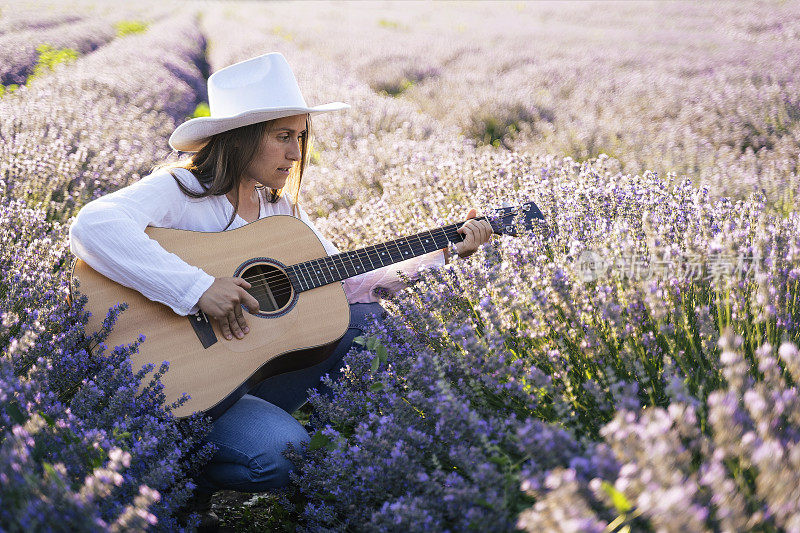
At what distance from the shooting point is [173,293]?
2156mm

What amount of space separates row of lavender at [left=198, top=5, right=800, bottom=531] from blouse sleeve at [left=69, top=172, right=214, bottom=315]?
61 cm

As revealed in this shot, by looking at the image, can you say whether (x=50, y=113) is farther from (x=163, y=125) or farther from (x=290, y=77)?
(x=290, y=77)

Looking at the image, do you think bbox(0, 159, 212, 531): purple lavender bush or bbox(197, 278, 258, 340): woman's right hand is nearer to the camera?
bbox(0, 159, 212, 531): purple lavender bush

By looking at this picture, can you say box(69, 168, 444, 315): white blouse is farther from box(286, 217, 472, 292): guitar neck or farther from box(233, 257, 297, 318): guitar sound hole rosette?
box(286, 217, 472, 292): guitar neck

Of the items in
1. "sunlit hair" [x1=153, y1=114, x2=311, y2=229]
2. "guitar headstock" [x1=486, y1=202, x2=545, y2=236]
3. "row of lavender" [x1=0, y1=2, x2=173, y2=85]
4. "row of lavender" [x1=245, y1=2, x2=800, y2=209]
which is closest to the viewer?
"guitar headstock" [x1=486, y1=202, x2=545, y2=236]

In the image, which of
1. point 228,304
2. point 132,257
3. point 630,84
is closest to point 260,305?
point 228,304

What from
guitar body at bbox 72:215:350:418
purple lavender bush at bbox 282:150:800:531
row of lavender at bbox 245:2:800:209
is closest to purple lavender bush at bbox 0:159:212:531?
guitar body at bbox 72:215:350:418

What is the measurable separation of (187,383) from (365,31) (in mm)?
16580

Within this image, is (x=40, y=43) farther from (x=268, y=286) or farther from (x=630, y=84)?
(x=268, y=286)

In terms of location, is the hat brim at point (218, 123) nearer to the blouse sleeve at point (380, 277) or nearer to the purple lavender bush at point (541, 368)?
the blouse sleeve at point (380, 277)

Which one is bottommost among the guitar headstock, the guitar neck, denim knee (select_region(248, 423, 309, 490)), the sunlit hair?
denim knee (select_region(248, 423, 309, 490))

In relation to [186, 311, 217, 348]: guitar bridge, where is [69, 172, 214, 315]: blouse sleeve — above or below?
above

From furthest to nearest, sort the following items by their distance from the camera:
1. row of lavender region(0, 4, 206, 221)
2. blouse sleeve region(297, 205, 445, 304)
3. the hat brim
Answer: row of lavender region(0, 4, 206, 221) < blouse sleeve region(297, 205, 445, 304) < the hat brim

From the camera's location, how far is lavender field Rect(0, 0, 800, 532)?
1059 millimetres
